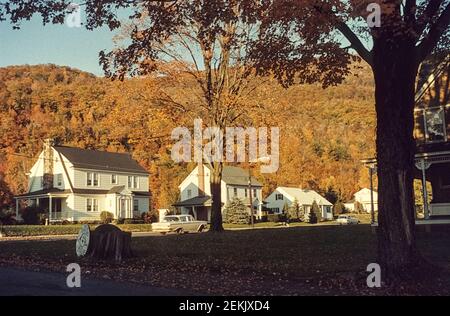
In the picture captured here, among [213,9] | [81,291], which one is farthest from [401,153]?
[81,291]

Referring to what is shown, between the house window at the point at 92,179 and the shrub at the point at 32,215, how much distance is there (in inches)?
268

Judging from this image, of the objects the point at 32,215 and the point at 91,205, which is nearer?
the point at 32,215

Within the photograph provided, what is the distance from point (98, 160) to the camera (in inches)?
2376

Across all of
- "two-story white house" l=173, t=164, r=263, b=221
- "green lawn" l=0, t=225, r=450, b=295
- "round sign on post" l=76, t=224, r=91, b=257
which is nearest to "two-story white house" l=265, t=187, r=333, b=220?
"two-story white house" l=173, t=164, r=263, b=221

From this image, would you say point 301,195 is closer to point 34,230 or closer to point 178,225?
point 178,225

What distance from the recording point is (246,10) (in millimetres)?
13164

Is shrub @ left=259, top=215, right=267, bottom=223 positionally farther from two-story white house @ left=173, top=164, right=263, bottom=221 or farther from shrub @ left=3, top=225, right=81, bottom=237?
shrub @ left=3, top=225, right=81, bottom=237

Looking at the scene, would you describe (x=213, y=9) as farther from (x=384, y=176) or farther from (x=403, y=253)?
(x=403, y=253)

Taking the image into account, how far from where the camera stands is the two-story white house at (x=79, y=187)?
2173 inches

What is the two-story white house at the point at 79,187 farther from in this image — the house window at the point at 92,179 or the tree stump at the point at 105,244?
the tree stump at the point at 105,244

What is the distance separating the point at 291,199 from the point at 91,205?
33.2 metres

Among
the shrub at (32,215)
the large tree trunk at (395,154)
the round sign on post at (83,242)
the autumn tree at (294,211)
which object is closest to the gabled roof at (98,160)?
the shrub at (32,215)

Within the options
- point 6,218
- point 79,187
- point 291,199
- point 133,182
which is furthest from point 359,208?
point 6,218

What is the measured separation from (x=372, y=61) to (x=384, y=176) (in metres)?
2.58
